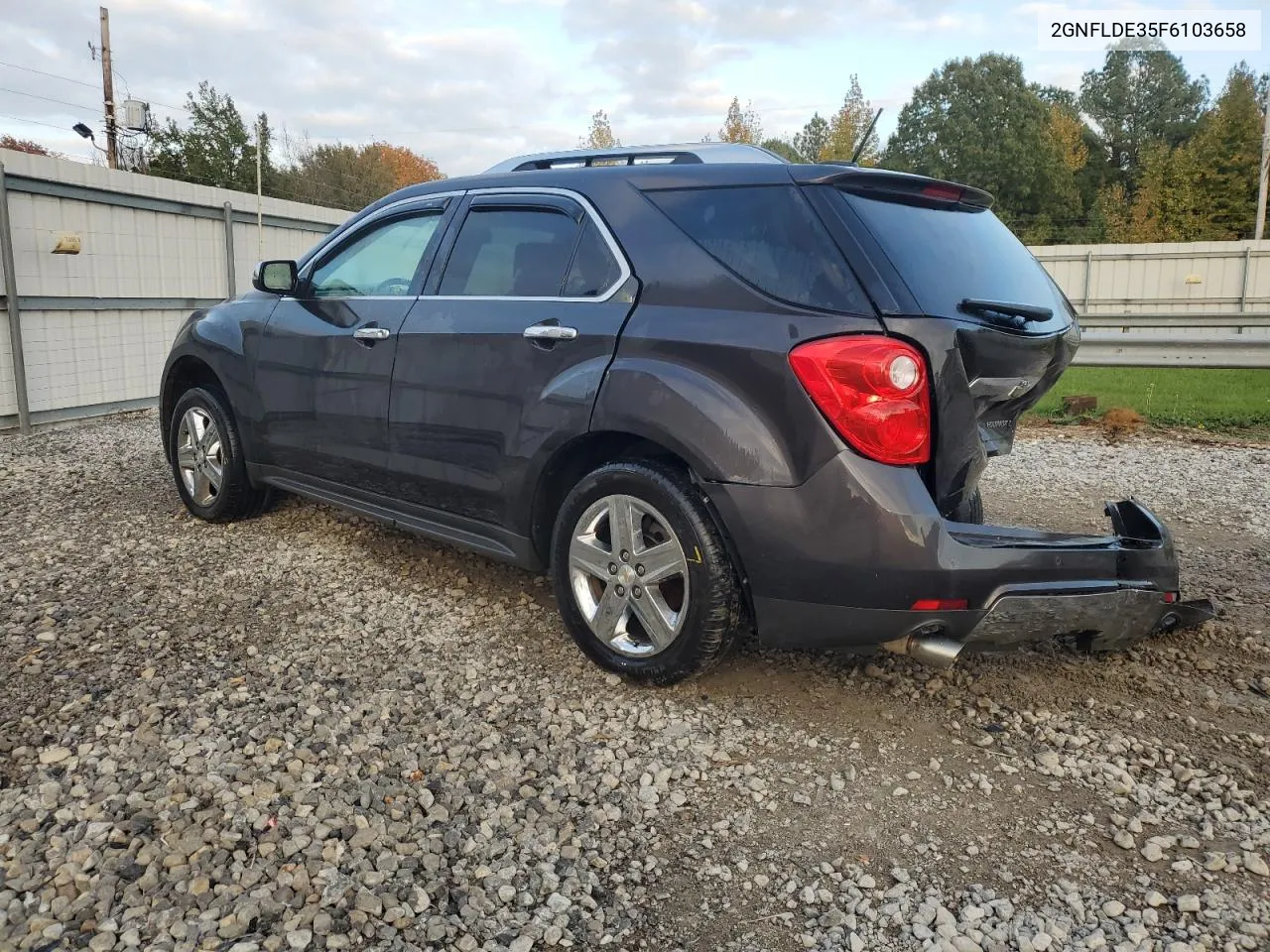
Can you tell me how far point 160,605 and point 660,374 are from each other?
247 cm

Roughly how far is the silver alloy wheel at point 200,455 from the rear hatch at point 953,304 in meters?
3.62

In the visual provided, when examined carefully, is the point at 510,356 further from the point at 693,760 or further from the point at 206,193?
the point at 206,193

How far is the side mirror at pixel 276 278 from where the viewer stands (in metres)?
4.71

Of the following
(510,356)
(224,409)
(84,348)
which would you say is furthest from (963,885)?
(84,348)

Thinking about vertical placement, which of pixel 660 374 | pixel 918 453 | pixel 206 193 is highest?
pixel 206 193

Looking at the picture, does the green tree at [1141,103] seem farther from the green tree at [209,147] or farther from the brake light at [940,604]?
the brake light at [940,604]

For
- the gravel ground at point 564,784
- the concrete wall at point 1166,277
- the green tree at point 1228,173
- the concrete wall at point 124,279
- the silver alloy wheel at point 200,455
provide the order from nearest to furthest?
the gravel ground at point 564,784
the silver alloy wheel at point 200,455
the concrete wall at point 124,279
the concrete wall at point 1166,277
the green tree at point 1228,173

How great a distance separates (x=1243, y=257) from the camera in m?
22.5

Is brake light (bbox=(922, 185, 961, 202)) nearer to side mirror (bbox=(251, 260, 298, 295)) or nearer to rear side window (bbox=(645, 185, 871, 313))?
rear side window (bbox=(645, 185, 871, 313))

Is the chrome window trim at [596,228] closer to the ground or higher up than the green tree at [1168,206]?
closer to the ground

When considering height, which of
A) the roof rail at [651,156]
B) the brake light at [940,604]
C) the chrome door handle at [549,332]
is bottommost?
the brake light at [940,604]

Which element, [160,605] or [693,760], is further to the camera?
[160,605]

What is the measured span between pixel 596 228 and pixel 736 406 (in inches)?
38.7

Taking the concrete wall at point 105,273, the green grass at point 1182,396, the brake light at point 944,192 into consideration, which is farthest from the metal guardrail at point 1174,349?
the concrete wall at point 105,273
